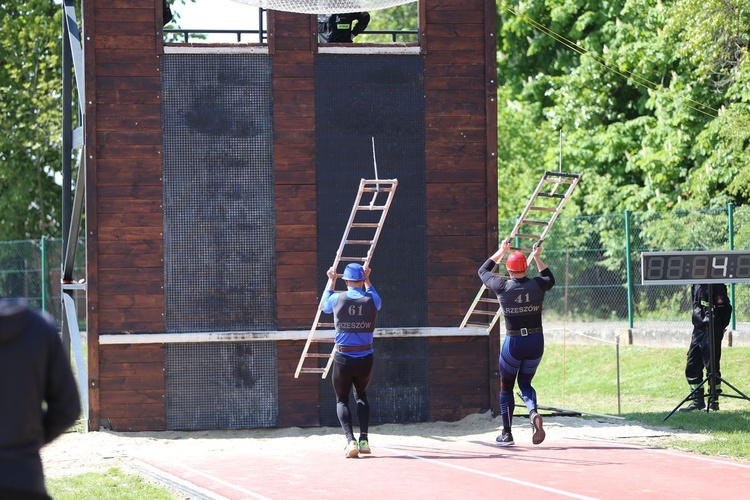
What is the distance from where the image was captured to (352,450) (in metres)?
13.2

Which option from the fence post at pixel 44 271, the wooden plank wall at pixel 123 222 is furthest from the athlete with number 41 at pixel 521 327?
the fence post at pixel 44 271

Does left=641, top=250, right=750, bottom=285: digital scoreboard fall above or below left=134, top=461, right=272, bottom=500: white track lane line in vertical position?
above

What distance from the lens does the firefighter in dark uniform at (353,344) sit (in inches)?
522

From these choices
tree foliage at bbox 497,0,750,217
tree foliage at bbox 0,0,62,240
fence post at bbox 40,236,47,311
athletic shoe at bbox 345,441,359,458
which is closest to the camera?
athletic shoe at bbox 345,441,359,458

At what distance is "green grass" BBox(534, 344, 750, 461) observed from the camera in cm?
1457

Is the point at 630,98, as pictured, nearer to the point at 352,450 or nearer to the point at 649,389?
the point at 649,389

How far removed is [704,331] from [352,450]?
708cm

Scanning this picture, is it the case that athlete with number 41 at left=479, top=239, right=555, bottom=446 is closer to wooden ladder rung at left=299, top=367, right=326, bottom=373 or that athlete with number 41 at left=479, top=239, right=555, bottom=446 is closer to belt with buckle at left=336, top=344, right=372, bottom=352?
belt with buckle at left=336, top=344, right=372, bottom=352

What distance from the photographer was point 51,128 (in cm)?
3328

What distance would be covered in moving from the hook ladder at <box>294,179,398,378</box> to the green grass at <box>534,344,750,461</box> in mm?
4269

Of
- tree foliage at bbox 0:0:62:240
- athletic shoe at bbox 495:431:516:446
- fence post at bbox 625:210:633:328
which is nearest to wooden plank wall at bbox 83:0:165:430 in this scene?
athletic shoe at bbox 495:431:516:446

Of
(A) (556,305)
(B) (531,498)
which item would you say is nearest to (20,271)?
(A) (556,305)

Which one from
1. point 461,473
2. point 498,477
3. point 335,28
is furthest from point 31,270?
point 498,477

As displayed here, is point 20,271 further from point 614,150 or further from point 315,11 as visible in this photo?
point 315,11
